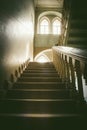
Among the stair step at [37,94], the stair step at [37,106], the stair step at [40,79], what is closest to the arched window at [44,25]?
the stair step at [40,79]

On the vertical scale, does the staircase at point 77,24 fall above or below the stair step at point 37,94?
above

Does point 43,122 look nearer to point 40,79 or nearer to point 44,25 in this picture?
point 40,79

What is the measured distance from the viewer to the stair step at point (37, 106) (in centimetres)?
361

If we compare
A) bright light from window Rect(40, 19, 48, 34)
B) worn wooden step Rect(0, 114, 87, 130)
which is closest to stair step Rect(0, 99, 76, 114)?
worn wooden step Rect(0, 114, 87, 130)

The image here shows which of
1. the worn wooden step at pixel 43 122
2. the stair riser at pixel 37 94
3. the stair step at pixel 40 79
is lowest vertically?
the worn wooden step at pixel 43 122

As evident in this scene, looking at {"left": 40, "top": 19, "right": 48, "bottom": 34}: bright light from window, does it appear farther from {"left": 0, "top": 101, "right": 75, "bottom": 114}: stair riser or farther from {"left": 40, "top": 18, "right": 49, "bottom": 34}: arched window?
{"left": 0, "top": 101, "right": 75, "bottom": 114}: stair riser

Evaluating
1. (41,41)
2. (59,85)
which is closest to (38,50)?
(41,41)

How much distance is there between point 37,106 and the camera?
3727 millimetres

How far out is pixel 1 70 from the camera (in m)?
4.05

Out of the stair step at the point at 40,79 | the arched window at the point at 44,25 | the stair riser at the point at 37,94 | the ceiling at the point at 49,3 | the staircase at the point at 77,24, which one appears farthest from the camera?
the arched window at the point at 44,25

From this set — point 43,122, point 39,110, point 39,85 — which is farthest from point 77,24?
point 43,122

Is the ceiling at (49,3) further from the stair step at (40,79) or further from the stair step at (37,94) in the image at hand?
the stair step at (37,94)

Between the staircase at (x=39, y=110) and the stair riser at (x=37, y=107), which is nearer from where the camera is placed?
the staircase at (x=39, y=110)

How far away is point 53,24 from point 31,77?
1112 cm
